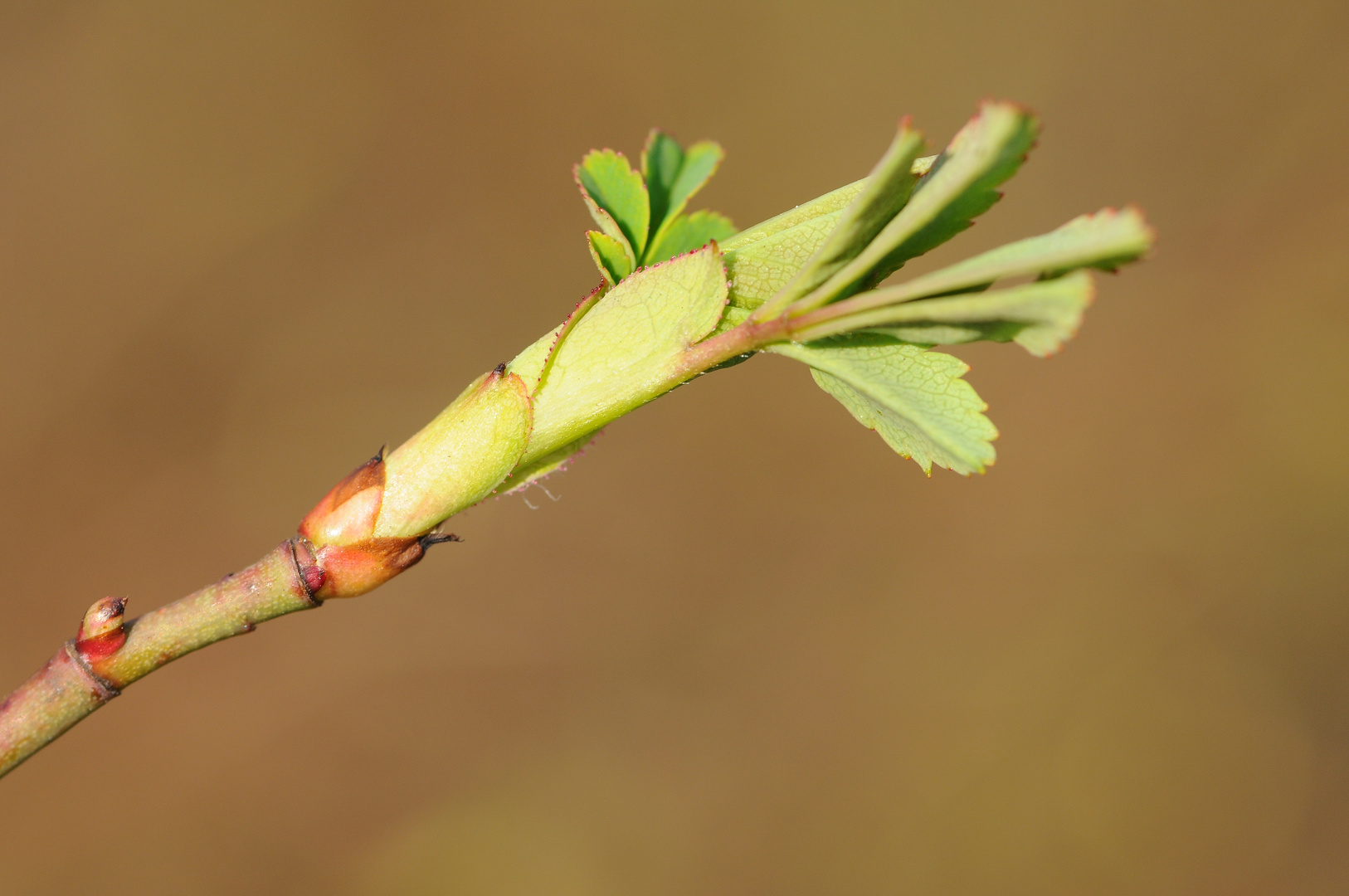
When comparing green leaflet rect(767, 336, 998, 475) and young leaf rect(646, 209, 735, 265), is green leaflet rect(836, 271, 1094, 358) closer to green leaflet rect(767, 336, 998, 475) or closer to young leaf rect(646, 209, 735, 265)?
green leaflet rect(767, 336, 998, 475)

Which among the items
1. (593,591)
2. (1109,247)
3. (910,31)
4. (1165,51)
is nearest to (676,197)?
(1109,247)

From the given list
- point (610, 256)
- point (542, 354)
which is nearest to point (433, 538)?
point (542, 354)

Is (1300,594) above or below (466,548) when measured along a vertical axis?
below

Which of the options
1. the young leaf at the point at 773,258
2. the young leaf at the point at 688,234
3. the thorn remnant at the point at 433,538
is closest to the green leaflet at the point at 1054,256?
the young leaf at the point at 773,258

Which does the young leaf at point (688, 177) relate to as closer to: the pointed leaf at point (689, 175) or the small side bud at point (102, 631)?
the pointed leaf at point (689, 175)

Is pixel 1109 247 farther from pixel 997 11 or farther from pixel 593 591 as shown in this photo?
pixel 997 11

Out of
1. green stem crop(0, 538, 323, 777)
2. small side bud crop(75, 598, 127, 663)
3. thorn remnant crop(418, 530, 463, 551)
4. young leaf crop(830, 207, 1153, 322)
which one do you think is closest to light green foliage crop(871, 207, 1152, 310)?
young leaf crop(830, 207, 1153, 322)
